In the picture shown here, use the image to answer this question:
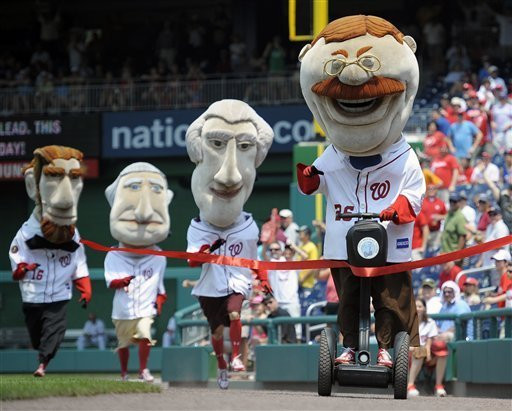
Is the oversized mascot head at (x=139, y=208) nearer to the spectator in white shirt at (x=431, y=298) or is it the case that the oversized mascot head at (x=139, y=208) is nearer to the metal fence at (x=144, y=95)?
the spectator in white shirt at (x=431, y=298)

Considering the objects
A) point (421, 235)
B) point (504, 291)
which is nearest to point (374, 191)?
point (504, 291)

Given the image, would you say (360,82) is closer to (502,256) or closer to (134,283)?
(134,283)

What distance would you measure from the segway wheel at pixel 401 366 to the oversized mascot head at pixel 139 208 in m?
5.98

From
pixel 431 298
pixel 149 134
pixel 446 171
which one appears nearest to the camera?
pixel 431 298

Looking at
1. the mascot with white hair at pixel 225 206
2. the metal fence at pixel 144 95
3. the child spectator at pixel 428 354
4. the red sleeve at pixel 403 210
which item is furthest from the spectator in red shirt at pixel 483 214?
the metal fence at pixel 144 95

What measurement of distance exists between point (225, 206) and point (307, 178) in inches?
141

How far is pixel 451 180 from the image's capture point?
20.7m

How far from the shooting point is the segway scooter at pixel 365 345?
1025 cm

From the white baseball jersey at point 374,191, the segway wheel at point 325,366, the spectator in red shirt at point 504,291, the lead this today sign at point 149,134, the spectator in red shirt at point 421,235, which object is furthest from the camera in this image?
the lead this today sign at point 149,134

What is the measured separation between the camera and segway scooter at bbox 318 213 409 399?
33.6 feet

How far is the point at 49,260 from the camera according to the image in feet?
49.5

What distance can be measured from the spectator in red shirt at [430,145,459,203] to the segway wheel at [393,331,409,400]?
33.6 feet

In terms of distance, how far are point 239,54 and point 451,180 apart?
12.1 metres

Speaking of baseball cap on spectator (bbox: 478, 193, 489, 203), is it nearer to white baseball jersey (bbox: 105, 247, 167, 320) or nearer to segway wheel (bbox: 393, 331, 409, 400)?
white baseball jersey (bbox: 105, 247, 167, 320)
